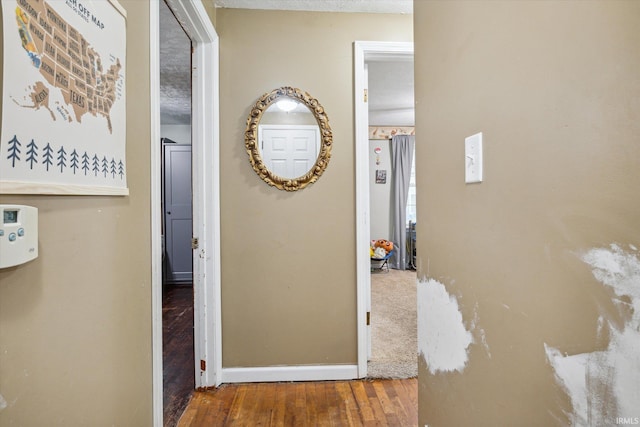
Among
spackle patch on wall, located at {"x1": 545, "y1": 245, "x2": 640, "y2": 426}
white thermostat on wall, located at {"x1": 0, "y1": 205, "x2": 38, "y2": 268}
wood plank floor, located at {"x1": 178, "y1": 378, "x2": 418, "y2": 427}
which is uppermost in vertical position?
white thermostat on wall, located at {"x1": 0, "y1": 205, "x2": 38, "y2": 268}

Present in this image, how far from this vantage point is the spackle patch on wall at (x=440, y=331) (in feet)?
2.94

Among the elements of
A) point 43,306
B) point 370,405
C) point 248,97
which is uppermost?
point 248,97

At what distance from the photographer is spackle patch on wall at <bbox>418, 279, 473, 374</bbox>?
2.94 feet

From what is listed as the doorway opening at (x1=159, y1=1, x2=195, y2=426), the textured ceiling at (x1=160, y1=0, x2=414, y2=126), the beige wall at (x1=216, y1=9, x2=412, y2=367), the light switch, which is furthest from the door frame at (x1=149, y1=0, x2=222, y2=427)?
the light switch

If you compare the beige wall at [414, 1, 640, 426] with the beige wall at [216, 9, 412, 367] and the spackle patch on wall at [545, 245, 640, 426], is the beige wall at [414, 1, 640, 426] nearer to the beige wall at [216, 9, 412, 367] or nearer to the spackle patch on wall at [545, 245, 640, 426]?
the spackle patch on wall at [545, 245, 640, 426]

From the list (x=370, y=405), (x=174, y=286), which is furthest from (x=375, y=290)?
(x=174, y=286)

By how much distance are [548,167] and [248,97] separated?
1.84m

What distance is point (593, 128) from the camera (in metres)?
0.50

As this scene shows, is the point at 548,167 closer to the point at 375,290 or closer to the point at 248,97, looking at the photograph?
the point at 248,97

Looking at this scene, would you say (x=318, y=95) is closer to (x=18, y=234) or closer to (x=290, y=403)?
(x=18, y=234)

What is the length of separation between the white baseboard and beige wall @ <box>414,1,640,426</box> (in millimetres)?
1098

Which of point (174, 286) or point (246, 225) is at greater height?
point (246, 225)

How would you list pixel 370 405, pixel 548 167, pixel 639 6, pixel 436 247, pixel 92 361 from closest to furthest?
pixel 639 6 → pixel 548 167 → pixel 92 361 → pixel 436 247 → pixel 370 405

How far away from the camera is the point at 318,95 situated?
81.7 inches
